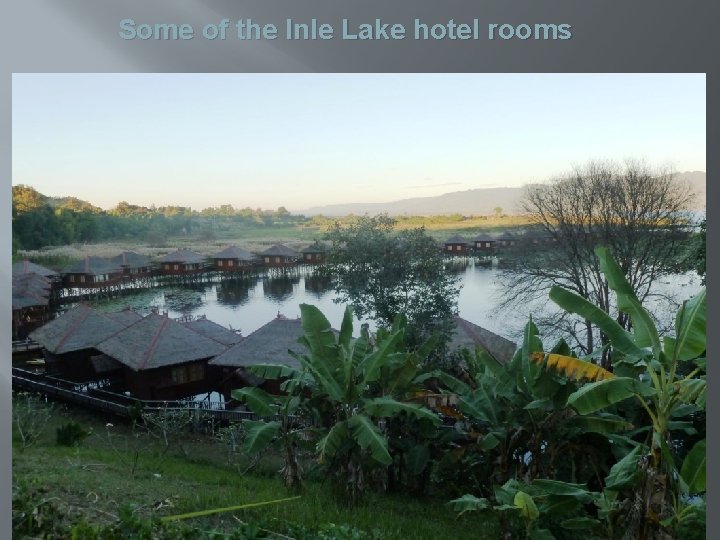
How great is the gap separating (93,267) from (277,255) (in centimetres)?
121

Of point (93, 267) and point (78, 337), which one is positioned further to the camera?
point (78, 337)

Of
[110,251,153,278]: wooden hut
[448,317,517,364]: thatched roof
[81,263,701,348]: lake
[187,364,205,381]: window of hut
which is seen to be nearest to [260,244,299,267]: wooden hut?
[81,263,701,348]: lake

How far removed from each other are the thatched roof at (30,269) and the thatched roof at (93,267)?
107mm

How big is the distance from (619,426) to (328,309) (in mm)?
1930

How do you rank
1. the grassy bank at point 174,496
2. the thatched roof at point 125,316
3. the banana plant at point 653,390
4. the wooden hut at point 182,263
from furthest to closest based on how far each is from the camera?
1. the thatched roof at point 125,316
2. the wooden hut at point 182,263
3. the grassy bank at point 174,496
4. the banana plant at point 653,390

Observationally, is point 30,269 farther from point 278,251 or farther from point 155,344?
point 278,251

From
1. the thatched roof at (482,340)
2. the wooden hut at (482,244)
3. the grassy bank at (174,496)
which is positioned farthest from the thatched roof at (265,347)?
the wooden hut at (482,244)

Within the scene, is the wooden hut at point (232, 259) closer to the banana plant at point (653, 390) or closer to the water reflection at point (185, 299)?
the water reflection at point (185, 299)

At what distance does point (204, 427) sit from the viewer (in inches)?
177

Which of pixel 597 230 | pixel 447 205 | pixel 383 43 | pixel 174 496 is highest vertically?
pixel 383 43

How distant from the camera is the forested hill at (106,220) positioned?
155 inches

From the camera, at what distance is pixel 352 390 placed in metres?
3.86

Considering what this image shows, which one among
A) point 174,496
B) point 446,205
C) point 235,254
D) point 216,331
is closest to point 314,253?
point 235,254

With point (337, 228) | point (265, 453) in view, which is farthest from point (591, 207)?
point (265, 453)
